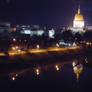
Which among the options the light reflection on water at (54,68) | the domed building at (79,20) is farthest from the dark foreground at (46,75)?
the domed building at (79,20)

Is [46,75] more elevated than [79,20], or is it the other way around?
[79,20]

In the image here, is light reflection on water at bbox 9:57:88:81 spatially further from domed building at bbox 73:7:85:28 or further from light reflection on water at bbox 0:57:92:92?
domed building at bbox 73:7:85:28

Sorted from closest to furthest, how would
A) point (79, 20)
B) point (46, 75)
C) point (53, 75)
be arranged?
1. point (46, 75)
2. point (53, 75)
3. point (79, 20)

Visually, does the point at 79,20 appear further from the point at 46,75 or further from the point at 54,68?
the point at 46,75

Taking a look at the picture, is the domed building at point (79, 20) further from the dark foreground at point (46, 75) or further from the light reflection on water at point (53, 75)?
the light reflection on water at point (53, 75)

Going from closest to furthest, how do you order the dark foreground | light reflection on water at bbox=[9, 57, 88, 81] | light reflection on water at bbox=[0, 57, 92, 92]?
the dark foreground → light reflection on water at bbox=[0, 57, 92, 92] → light reflection on water at bbox=[9, 57, 88, 81]

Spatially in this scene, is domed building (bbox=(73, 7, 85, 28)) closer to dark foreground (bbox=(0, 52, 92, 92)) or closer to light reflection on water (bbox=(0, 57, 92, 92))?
dark foreground (bbox=(0, 52, 92, 92))

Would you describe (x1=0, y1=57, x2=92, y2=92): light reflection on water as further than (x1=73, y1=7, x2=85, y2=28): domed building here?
No

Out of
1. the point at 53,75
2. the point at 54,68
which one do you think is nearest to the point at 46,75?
the point at 53,75

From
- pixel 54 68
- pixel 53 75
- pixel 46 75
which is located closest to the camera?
pixel 46 75

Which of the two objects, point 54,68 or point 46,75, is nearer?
point 46,75

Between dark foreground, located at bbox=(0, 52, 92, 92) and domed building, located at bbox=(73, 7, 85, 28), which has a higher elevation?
domed building, located at bbox=(73, 7, 85, 28)

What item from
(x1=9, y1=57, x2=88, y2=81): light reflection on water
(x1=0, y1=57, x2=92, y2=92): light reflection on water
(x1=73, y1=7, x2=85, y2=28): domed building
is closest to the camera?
(x1=0, y1=57, x2=92, y2=92): light reflection on water

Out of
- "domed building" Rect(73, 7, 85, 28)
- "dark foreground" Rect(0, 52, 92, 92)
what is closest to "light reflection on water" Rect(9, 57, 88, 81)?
"dark foreground" Rect(0, 52, 92, 92)
